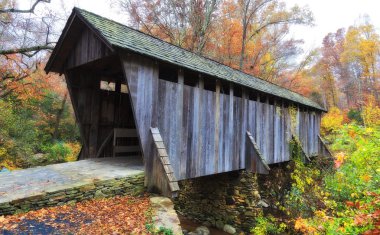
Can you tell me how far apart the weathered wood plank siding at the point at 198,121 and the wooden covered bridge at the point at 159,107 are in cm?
2

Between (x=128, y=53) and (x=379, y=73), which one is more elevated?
(x=379, y=73)

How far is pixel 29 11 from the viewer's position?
9695mm

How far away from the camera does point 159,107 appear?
5.75 m

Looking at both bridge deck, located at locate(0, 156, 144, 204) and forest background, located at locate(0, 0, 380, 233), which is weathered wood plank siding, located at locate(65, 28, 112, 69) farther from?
forest background, located at locate(0, 0, 380, 233)

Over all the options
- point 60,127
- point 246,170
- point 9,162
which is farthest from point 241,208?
point 60,127

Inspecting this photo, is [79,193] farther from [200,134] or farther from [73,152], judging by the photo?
[73,152]

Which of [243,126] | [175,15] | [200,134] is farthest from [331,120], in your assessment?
[200,134]

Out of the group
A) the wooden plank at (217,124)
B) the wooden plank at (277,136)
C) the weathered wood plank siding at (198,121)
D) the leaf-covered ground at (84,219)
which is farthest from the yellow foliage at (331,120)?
the leaf-covered ground at (84,219)

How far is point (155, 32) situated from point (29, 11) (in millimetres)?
9253

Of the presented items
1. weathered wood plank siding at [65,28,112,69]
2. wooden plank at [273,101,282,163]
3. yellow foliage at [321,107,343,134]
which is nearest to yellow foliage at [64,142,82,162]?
weathered wood plank siding at [65,28,112,69]

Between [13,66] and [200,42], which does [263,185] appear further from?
[13,66]

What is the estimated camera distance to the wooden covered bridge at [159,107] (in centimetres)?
527

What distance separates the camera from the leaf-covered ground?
3271 millimetres

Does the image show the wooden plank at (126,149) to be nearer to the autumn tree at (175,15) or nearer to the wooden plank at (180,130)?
the wooden plank at (180,130)
